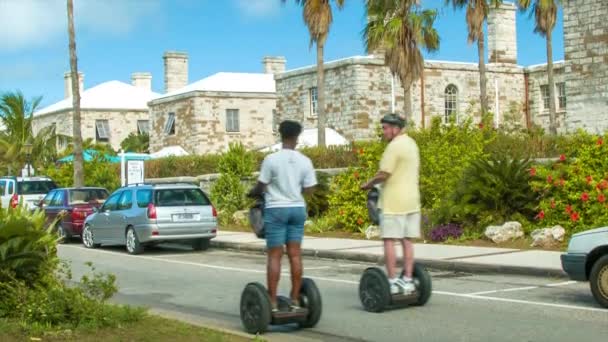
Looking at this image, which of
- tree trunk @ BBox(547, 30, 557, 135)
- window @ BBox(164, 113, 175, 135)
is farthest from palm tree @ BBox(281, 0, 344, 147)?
window @ BBox(164, 113, 175, 135)

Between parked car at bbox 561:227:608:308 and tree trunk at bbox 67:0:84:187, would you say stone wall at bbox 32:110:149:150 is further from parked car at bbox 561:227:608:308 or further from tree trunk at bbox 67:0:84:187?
parked car at bbox 561:227:608:308

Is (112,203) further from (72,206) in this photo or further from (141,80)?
(141,80)

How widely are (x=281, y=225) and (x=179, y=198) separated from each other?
1195 centimetres

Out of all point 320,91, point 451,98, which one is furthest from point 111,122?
point 320,91

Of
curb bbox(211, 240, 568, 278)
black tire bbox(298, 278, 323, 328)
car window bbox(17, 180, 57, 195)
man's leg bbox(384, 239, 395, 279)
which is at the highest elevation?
car window bbox(17, 180, 57, 195)

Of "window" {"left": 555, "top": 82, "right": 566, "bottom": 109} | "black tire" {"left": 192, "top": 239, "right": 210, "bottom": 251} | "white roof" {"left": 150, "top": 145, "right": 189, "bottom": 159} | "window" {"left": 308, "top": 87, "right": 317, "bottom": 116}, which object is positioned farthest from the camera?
"white roof" {"left": 150, "top": 145, "right": 189, "bottom": 159}

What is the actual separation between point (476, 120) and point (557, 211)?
26.1 metres

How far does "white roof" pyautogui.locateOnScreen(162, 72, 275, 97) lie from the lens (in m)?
53.9

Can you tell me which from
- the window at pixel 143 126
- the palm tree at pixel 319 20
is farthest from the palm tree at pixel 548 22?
the window at pixel 143 126

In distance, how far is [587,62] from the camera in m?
31.6

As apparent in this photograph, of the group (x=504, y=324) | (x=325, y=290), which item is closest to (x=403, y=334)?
(x=504, y=324)

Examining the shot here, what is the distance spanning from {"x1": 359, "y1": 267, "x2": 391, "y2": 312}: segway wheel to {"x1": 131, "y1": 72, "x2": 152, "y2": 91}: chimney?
6696 centimetres

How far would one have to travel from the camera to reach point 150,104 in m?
57.1

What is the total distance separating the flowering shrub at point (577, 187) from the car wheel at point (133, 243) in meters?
8.64
